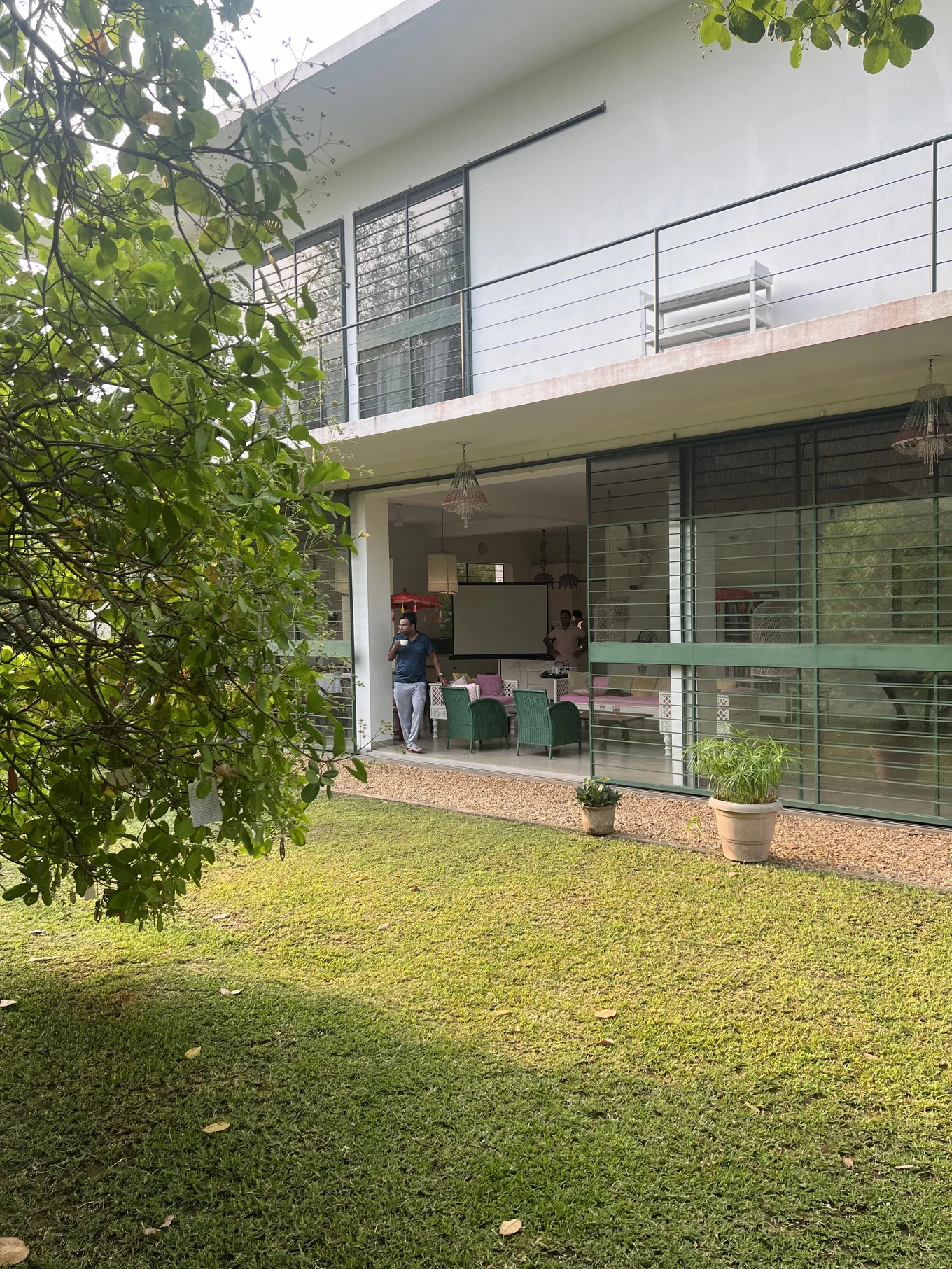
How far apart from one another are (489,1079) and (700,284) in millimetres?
6713

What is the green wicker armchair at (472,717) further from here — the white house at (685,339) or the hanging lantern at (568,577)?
the hanging lantern at (568,577)

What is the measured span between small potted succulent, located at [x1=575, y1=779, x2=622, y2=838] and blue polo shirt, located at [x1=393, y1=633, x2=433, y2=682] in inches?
174

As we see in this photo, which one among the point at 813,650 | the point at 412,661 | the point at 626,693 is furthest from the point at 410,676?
the point at 813,650

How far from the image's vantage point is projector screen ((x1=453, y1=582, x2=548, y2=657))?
55.3ft

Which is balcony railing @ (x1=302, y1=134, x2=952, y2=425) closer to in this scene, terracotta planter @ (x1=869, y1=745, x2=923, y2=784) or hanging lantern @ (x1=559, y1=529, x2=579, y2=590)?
terracotta planter @ (x1=869, y1=745, x2=923, y2=784)

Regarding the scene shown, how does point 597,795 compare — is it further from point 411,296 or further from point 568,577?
point 568,577

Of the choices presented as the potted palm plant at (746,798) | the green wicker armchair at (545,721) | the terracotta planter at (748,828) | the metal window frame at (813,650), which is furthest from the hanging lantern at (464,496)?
the terracotta planter at (748,828)

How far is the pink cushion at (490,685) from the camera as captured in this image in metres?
12.8

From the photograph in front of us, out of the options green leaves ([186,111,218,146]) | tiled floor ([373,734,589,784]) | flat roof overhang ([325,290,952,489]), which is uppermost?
flat roof overhang ([325,290,952,489])

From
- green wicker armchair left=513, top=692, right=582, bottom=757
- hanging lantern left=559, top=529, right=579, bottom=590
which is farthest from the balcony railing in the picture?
hanging lantern left=559, top=529, right=579, bottom=590

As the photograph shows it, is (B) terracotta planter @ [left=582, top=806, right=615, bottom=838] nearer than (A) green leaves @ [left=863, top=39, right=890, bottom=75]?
No

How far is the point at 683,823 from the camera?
23.9ft

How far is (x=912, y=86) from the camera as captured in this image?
646 centimetres

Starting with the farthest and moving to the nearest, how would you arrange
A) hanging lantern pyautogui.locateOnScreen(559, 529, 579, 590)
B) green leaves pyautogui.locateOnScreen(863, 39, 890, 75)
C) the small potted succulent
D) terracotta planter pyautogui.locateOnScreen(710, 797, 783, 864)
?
hanging lantern pyautogui.locateOnScreen(559, 529, 579, 590) < the small potted succulent < terracotta planter pyautogui.locateOnScreen(710, 797, 783, 864) < green leaves pyautogui.locateOnScreen(863, 39, 890, 75)
